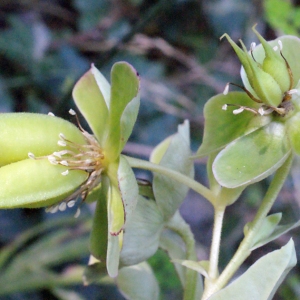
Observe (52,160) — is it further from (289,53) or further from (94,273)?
(289,53)

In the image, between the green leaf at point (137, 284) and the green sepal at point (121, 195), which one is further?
the green leaf at point (137, 284)

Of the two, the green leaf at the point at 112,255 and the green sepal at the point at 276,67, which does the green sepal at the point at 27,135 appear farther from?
the green sepal at the point at 276,67

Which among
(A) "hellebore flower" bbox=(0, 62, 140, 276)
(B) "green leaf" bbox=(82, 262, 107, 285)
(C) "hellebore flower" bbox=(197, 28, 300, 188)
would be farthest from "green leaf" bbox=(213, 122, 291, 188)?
(B) "green leaf" bbox=(82, 262, 107, 285)

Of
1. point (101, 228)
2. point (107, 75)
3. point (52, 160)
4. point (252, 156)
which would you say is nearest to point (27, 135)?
point (52, 160)

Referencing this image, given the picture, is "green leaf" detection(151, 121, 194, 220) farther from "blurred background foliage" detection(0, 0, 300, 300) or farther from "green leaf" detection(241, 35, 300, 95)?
"blurred background foliage" detection(0, 0, 300, 300)

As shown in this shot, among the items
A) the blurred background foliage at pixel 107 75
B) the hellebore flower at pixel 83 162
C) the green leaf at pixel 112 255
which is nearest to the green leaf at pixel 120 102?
the hellebore flower at pixel 83 162

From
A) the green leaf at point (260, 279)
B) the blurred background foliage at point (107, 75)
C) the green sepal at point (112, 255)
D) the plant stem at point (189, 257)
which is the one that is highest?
the green leaf at point (260, 279)

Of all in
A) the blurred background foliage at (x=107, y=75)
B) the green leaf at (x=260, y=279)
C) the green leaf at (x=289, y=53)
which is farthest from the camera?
the blurred background foliage at (x=107, y=75)
